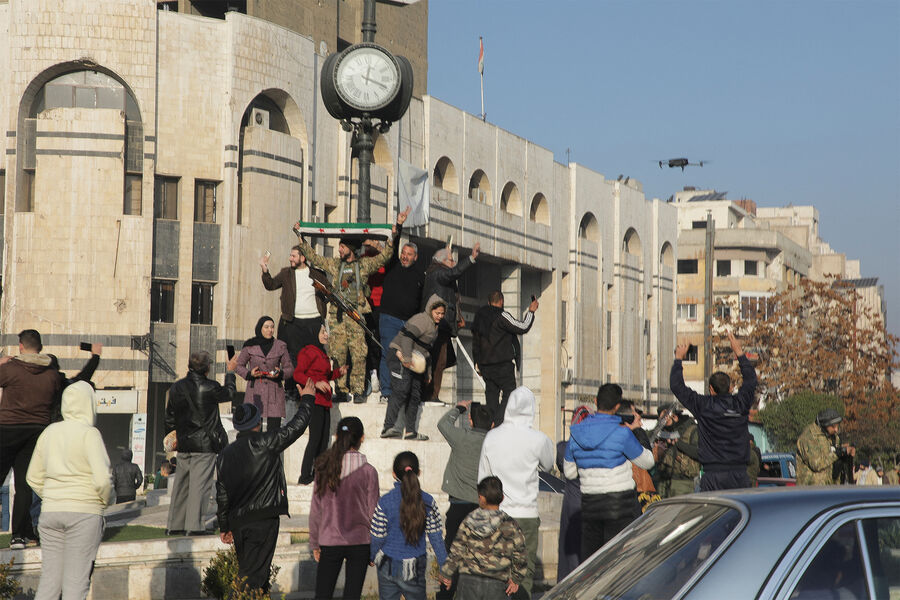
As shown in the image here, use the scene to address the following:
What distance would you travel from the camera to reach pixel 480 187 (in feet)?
156

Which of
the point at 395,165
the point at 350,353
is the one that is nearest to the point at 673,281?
the point at 395,165

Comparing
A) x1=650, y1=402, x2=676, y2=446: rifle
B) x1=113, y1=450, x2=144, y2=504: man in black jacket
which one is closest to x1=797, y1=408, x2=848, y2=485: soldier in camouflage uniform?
x1=650, y1=402, x2=676, y2=446: rifle

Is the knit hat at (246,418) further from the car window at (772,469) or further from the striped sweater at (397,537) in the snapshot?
the car window at (772,469)

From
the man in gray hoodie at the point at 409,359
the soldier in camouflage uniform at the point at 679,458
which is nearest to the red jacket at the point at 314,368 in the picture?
the man in gray hoodie at the point at 409,359

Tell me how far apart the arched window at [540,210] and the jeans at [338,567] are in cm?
4306

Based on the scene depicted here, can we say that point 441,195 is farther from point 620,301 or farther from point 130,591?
point 130,591

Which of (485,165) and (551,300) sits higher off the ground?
(485,165)

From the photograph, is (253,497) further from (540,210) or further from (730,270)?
(730,270)

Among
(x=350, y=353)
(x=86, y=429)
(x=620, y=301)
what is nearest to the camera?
(x=86, y=429)

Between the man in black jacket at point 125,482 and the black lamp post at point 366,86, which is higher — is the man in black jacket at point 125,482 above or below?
below

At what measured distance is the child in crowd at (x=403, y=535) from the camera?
8.35 metres

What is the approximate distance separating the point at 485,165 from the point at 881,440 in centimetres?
1980

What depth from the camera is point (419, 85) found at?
59.3m

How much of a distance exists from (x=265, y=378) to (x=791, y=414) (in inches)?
1752
